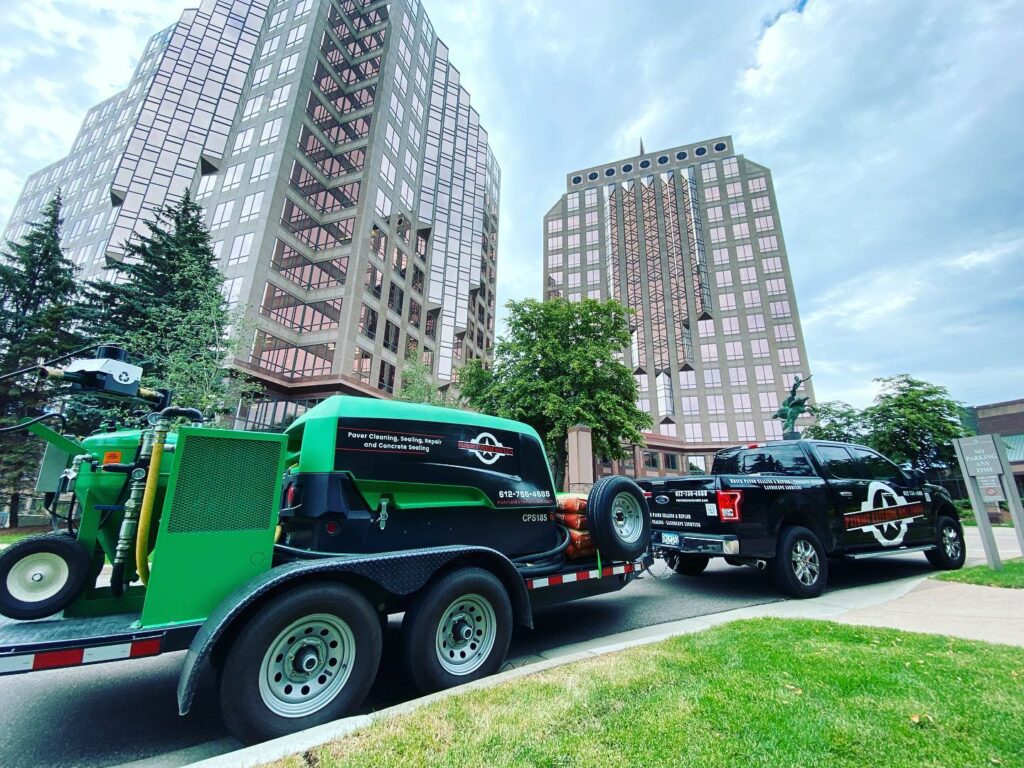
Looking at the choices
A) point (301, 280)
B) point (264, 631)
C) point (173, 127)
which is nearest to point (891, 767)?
point (264, 631)

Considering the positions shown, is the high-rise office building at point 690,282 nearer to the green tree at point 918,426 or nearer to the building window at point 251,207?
the green tree at point 918,426

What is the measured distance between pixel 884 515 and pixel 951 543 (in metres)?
2.48

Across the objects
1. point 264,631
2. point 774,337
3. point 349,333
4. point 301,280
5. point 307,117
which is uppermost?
point 307,117

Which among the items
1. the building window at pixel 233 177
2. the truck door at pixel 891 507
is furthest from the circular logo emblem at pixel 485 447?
the building window at pixel 233 177

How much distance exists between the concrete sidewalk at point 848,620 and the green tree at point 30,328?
23875mm

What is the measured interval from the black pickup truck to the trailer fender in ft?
11.7

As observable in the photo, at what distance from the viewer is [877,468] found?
797cm

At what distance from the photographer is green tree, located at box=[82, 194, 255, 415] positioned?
17.2 m

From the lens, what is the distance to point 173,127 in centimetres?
3628

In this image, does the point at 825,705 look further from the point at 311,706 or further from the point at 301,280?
the point at 301,280

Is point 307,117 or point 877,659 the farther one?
point 307,117

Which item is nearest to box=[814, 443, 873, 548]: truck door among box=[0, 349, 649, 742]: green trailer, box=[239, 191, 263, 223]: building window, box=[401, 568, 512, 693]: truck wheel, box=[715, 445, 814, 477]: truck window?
box=[715, 445, 814, 477]: truck window

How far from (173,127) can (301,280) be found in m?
19.8

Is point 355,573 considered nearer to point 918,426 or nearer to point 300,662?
point 300,662
